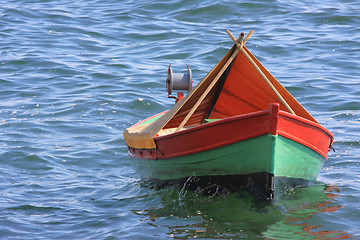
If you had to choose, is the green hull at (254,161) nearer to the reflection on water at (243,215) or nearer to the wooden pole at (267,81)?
the reflection on water at (243,215)

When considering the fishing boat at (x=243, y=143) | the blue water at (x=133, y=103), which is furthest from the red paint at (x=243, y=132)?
the blue water at (x=133, y=103)

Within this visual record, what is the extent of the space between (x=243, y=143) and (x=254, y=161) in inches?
10.1

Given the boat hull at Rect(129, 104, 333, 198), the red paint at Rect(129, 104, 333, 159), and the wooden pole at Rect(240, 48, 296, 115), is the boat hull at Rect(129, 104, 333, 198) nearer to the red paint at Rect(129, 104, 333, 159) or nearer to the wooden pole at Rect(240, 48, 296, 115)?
the red paint at Rect(129, 104, 333, 159)

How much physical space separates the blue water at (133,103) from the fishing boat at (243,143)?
0.30 meters

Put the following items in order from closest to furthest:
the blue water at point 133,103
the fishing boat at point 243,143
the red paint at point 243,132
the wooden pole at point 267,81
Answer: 1. the red paint at point 243,132
2. the fishing boat at point 243,143
3. the blue water at point 133,103
4. the wooden pole at point 267,81

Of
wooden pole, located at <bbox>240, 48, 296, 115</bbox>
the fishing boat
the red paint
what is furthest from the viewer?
wooden pole, located at <bbox>240, 48, 296, 115</bbox>

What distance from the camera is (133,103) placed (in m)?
12.1

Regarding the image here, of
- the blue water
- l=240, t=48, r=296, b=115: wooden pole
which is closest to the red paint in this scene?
l=240, t=48, r=296, b=115: wooden pole

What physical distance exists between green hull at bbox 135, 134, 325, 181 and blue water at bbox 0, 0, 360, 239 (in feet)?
1.12

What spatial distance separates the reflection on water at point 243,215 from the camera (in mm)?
6262

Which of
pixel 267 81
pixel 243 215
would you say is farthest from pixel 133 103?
pixel 243 215

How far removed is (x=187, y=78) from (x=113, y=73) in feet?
20.6

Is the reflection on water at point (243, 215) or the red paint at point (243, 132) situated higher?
the red paint at point (243, 132)

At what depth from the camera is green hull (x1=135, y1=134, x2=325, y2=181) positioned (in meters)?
6.41
